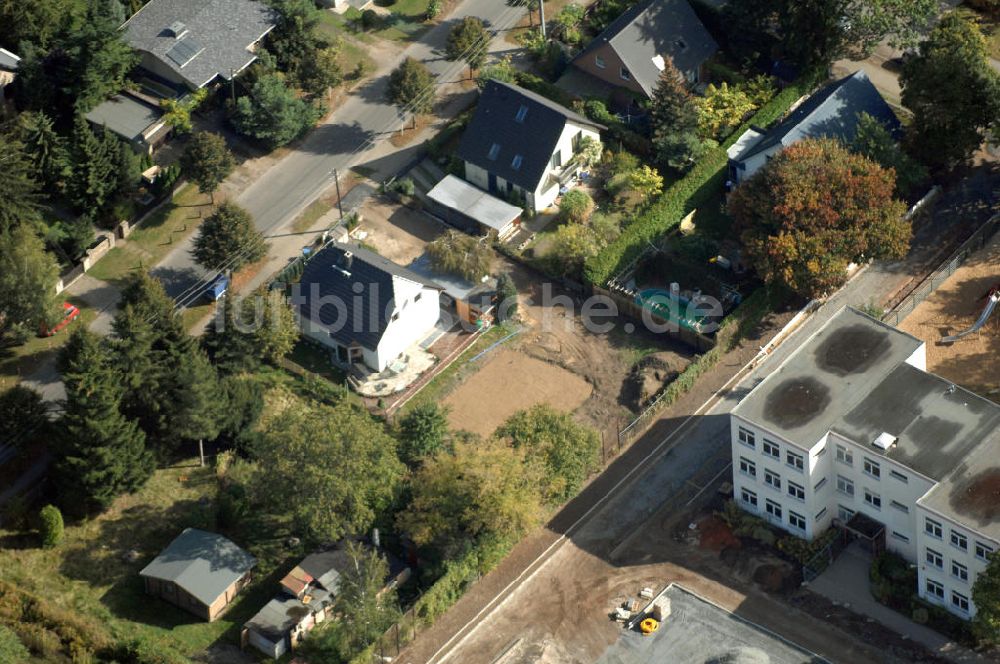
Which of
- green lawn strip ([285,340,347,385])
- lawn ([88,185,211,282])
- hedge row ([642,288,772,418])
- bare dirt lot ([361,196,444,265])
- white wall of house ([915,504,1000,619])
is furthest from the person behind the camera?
bare dirt lot ([361,196,444,265])

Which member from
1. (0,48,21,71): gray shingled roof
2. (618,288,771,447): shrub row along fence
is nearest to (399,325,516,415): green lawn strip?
(618,288,771,447): shrub row along fence

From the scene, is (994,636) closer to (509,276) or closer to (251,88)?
(509,276)

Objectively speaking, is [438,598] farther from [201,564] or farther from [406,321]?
[406,321]

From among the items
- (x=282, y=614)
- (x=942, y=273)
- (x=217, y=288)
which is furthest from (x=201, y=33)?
(x=942, y=273)

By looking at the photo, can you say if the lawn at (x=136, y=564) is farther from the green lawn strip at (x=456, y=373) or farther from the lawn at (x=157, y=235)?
the lawn at (x=157, y=235)

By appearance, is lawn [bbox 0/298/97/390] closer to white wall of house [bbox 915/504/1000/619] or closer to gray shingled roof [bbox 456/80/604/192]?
gray shingled roof [bbox 456/80/604/192]

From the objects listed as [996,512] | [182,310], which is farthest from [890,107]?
[182,310]
